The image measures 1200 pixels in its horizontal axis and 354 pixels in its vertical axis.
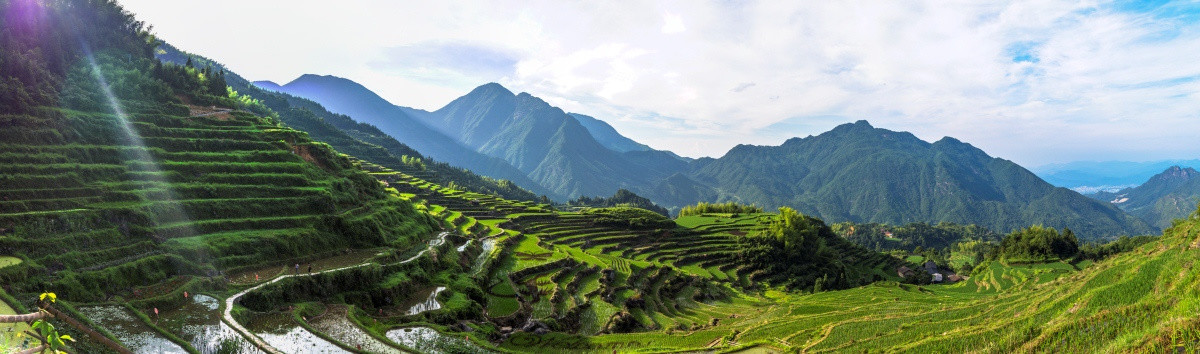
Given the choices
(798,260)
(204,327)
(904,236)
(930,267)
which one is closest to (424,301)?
(204,327)

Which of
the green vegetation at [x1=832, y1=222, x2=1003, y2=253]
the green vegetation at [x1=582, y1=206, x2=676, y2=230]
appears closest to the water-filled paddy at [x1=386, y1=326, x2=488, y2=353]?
the green vegetation at [x1=582, y1=206, x2=676, y2=230]

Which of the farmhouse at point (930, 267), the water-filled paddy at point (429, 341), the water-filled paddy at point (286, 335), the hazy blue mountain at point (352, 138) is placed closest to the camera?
the water-filled paddy at point (286, 335)

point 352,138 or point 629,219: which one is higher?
point 352,138

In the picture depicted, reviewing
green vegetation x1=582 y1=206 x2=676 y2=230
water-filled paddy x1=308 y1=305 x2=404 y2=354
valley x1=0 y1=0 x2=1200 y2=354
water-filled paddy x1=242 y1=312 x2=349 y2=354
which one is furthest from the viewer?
green vegetation x1=582 y1=206 x2=676 y2=230

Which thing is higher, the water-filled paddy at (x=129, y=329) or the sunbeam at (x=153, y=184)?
the sunbeam at (x=153, y=184)

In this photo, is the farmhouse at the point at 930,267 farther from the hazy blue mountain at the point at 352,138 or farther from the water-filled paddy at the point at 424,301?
the hazy blue mountain at the point at 352,138

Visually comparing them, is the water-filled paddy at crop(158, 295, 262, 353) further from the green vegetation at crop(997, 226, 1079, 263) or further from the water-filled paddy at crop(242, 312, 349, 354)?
the green vegetation at crop(997, 226, 1079, 263)

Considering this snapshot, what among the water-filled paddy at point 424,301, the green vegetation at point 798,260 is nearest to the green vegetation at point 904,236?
the green vegetation at point 798,260

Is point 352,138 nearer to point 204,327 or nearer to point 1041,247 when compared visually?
point 204,327

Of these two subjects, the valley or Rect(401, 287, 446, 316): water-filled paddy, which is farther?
Rect(401, 287, 446, 316): water-filled paddy

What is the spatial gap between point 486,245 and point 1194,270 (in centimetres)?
3852

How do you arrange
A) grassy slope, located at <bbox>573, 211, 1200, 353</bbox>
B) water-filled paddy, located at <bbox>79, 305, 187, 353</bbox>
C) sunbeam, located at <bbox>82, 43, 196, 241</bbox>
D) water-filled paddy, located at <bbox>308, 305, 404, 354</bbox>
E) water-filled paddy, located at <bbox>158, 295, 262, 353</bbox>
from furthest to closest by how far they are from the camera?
sunbeam, located at <bbox>82, 43, 196, 241</bbox>
water-filled paddy, located at <bbox>308, 305, 404, 354</bbox>
water-filled paddy, located at <bbox>158, 295, 262, 353</bbox>
water-filled paddy, located at <bbox>79, 305, 187, 353</bbox>
grassy slope, located at <bbox>573, 211, 1200, 353</bbox>

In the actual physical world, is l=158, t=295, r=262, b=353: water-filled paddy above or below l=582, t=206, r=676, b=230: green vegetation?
below

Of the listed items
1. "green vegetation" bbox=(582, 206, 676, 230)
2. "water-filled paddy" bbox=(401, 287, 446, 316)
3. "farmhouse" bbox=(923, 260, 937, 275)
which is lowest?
"water-filled paddy" bbox=(401, 287, 446, 316)
